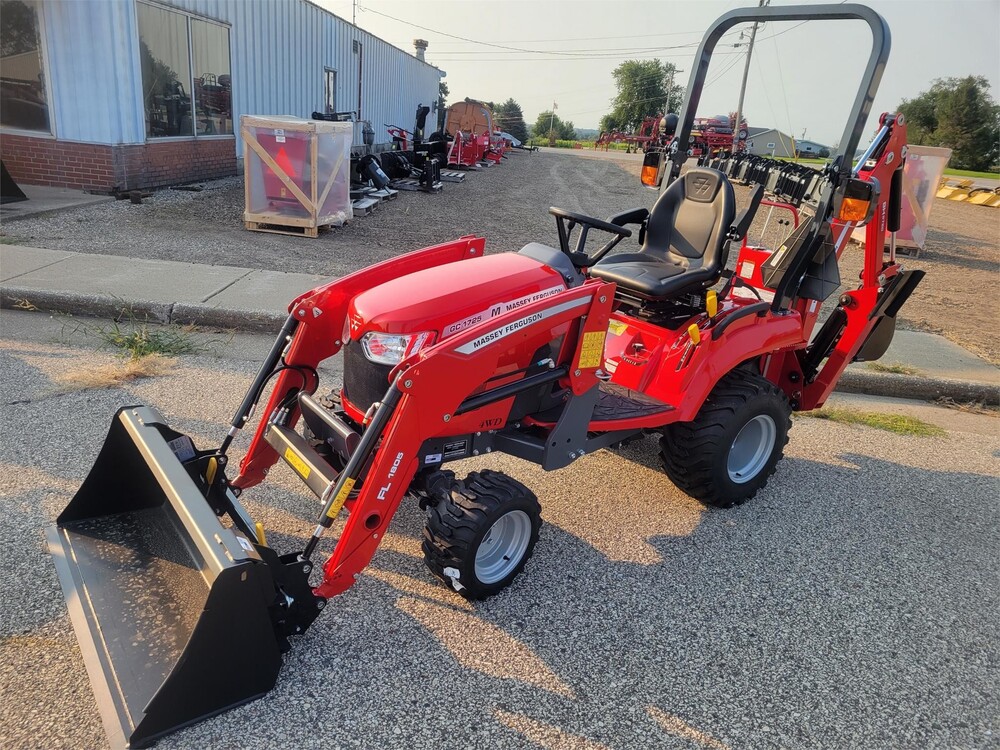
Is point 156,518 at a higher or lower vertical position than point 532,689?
higher

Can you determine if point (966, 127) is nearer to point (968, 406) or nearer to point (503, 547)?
point (968, 406)

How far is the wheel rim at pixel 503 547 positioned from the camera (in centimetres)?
278

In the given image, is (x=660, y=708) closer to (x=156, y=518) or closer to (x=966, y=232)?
(x=156, y=518)

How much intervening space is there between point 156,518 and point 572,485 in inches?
79.7

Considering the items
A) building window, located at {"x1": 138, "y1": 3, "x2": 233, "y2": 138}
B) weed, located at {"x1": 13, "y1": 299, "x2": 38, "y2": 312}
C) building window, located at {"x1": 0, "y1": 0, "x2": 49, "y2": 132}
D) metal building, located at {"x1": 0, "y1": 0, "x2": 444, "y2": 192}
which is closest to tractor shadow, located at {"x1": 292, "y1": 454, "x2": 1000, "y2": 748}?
weed, located at {"x1": 13, "y1": 299, "x2": 38, "y2": 312}

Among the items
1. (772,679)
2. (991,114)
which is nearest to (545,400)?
(772,679)

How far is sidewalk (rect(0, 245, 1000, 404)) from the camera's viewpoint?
18.6ft

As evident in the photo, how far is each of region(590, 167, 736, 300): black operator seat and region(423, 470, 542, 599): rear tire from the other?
4.36ft

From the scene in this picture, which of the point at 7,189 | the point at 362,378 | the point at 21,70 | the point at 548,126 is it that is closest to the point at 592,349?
the point at 362,378

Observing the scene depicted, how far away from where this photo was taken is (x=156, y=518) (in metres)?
2.76

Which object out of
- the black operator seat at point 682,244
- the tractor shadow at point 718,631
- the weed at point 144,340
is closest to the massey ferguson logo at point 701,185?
the black operator seat at point 682,244

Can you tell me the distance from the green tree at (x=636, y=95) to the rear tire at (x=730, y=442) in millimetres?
80895

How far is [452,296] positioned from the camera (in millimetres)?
2730

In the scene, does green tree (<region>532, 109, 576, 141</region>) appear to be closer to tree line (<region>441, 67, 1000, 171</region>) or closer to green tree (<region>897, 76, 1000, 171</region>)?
tree line (<region>441, 67, 1000, 171</region>)
